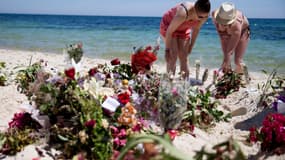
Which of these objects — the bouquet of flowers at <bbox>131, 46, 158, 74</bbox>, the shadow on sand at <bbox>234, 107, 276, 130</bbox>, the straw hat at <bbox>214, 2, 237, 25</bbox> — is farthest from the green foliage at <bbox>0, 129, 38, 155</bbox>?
the straw hat at <bbox>214, 2, 237, 25</bbox>

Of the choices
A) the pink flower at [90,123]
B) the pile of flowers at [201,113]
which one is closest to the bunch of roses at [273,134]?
the pile of flowers at [201,113]

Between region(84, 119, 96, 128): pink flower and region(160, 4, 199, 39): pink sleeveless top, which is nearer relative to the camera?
region(84, 119, 96, 128): pink flower

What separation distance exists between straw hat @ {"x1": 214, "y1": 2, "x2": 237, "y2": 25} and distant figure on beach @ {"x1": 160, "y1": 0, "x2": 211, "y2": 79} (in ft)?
1.19

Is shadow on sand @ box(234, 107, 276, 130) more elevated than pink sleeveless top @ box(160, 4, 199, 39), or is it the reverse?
pink sleeveless top @ box(160, 4, 199, 39)

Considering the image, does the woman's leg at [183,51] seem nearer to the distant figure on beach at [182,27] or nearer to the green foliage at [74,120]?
the distant figure on beach at [182,27]

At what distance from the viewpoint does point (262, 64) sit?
9500 millimetres

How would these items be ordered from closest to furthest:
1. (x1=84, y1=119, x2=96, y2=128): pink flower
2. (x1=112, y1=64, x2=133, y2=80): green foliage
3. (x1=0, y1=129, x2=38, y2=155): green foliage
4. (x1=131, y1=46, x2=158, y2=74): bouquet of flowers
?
(x1=84, y1=119, x2=96, y2=128): pink flower → (x1=0, y1=129, x2=38, y2=155): green foliage → (x1=131, y1=46, x2=158, y2=74): bouquet of flowers → (x1=112, y1=64, x2=133, y2=80): green foliage

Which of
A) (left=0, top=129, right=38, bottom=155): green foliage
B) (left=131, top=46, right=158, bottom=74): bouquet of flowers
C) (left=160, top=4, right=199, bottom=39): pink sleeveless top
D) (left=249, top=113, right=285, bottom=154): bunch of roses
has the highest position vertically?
(left=160, top=4, right=199, bottom=39): pink sleeveless top

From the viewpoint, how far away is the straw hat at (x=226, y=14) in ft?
17.5

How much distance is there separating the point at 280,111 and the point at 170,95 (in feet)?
6.04

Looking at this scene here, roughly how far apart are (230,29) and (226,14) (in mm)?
373

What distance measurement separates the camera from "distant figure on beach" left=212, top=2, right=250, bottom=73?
5395 millimetres

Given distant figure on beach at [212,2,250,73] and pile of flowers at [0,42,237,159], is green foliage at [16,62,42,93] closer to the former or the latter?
pile of flowers at [0,42,237,159]

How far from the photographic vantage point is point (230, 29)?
5.63 m
